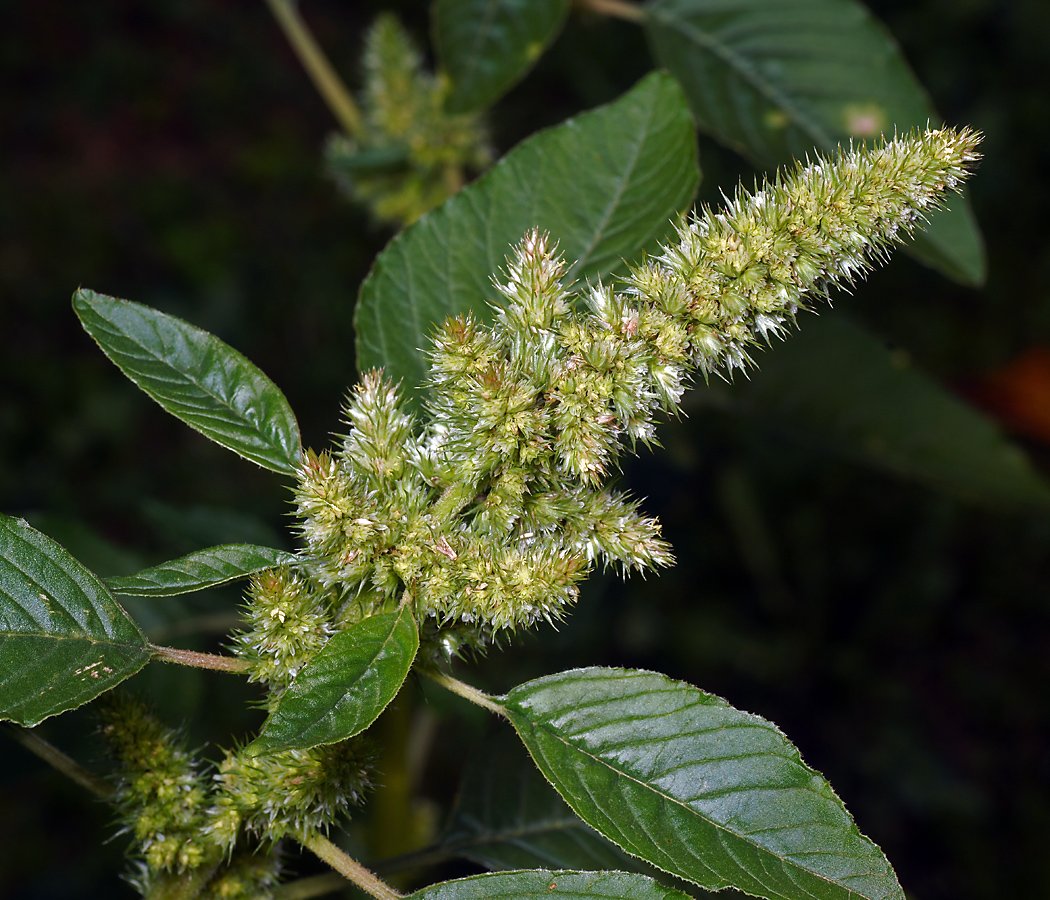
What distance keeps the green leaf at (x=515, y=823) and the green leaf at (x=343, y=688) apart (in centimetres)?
76

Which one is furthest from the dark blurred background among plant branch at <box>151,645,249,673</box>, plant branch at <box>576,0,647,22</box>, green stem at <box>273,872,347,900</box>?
plant branch at <box>151,645,249,673</box>

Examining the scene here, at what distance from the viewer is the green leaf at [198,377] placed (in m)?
1.18

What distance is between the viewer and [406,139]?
2.39 m

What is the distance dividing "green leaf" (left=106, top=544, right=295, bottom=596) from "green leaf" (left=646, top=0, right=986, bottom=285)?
1.38 metres

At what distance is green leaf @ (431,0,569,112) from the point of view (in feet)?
6.40

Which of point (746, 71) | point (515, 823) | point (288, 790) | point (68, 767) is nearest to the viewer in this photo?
point (288, 790)

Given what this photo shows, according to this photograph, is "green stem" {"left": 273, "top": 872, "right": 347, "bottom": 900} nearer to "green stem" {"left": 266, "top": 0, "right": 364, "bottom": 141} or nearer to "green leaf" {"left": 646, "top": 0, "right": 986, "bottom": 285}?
"green leaf" {"left": 646, "top": 0, "right": 986, "bottom": 285}

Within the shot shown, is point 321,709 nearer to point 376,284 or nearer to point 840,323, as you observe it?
point 376,284

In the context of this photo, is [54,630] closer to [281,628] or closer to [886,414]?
[281,628]

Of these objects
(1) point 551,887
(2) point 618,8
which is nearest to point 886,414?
(2) point 618,8

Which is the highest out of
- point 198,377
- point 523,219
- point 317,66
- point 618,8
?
point 618,8

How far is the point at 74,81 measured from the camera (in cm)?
798

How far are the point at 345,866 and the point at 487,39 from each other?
1672 millimetres

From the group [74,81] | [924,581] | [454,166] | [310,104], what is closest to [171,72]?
[74,81]
